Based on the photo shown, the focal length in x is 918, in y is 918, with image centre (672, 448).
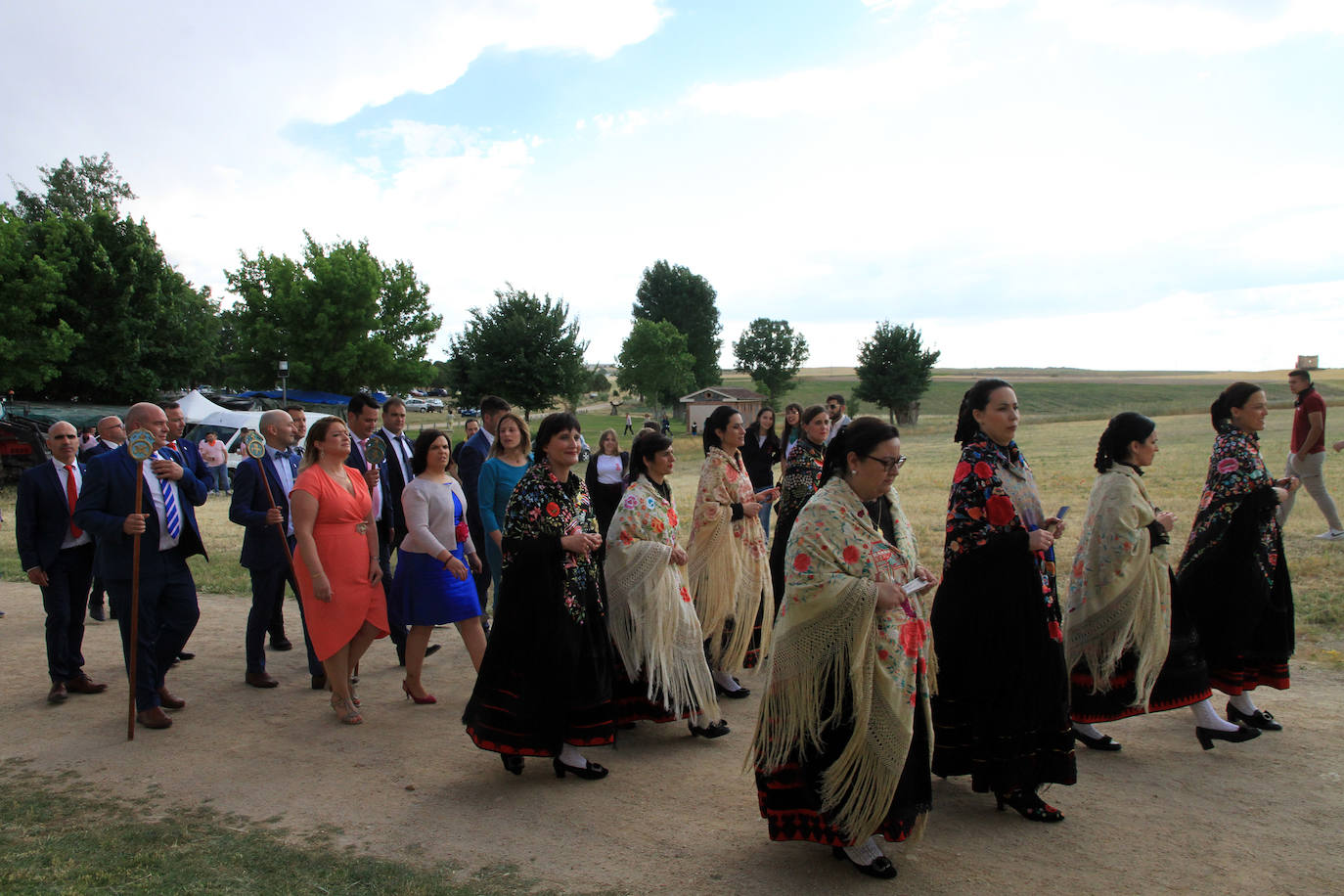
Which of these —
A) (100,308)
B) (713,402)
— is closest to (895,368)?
(713,402)

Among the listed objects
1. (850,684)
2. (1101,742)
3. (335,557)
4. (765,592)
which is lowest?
(1101,742)

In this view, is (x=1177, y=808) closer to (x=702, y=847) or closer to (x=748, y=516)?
(x=702, y=847)

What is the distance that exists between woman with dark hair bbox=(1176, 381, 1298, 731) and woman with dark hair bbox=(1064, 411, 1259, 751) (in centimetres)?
39

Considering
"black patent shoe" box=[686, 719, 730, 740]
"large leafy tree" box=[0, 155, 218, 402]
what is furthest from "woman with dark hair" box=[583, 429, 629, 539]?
"large leafy tree" box=[0, 155, 218, 402]

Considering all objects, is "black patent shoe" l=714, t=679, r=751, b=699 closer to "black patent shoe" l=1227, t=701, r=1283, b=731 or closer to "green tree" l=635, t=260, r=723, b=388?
"black patent shoe" l=1227, t=701, r=1283, b=731

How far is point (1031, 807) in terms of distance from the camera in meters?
Result: 4.01

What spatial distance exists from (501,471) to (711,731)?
2.19 meters

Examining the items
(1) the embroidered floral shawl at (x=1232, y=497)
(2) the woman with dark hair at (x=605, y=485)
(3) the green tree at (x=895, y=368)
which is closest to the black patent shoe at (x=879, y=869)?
(1) the embroidered floral shawl at (x=1232, y=497)

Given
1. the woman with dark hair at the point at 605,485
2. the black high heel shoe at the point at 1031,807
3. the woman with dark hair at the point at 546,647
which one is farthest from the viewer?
the woman with dark hair at the point at 605,485

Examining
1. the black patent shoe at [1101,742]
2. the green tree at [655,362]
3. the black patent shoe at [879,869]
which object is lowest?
the black patent shoe at [1101,742]

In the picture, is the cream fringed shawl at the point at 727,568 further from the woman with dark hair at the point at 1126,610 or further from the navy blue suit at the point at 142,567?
the navy blue suit at the point at 142,567

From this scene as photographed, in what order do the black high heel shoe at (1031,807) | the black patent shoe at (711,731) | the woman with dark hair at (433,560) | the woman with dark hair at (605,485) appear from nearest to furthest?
the black high heel shoe at (1031,807) → the black patent shoe at (711,731) → the woman with dark hair at (433,560) → the woman with dark hair at (605,485)

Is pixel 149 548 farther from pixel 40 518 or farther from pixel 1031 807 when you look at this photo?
pixel 1031 807

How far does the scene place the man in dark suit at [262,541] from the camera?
6.30 meters
